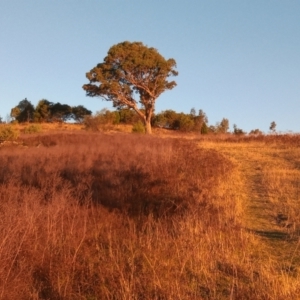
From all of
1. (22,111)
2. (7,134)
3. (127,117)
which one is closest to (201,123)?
(127,117)

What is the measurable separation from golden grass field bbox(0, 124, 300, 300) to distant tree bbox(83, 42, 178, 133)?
27935 mm

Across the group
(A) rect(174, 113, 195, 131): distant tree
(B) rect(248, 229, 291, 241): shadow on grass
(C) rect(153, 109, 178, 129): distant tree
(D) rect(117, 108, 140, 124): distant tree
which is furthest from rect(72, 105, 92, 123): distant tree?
(B) rect(248, 229, 291, 241): shadow on grass

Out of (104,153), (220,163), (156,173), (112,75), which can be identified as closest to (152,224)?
(156,173)

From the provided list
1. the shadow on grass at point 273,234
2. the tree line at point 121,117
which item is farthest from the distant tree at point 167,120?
the shadow on grass at point 273,234

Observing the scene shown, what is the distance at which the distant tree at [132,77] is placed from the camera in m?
42.1

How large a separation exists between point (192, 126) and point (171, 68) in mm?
8545

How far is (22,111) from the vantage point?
2188 inches

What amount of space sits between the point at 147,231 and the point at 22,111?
164ft

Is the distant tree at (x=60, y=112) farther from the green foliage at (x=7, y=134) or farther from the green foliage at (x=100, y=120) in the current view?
the green foliage at (x=7, y=134)

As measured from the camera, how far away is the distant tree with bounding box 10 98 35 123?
179 feet

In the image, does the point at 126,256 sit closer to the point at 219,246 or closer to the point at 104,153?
the point at 219,246

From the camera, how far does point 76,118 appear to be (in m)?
52.7

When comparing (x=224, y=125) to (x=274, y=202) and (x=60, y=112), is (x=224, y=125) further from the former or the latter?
(x=274, y=202)

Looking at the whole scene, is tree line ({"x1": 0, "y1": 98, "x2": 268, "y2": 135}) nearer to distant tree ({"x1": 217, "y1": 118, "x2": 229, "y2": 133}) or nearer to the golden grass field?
distant tree ({"x1": 217, "y1": 118, "x2": 229, "y2": 133})
